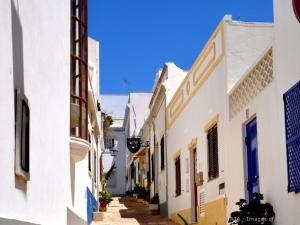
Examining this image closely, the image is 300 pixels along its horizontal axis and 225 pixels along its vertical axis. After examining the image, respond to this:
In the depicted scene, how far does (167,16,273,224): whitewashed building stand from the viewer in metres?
14.4

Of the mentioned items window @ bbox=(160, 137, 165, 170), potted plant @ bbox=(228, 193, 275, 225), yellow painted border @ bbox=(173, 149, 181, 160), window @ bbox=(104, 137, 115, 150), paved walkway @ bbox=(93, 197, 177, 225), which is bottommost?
potted plant @ bbox=(228, 193, 275, 225)

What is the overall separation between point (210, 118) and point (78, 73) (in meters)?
4.59

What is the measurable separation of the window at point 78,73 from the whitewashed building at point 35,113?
57mm

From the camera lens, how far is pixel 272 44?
36.6ft

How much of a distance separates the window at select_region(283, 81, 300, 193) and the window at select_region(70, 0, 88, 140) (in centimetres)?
432

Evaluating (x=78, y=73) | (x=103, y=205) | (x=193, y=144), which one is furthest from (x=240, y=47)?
(x=103, y=205)

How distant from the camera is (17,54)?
661 centimetres

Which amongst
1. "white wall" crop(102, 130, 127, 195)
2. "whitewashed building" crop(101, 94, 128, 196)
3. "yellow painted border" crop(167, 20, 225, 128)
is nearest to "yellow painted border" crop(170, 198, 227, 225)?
"yellow painted border" crop(167, 20, 225, 128)

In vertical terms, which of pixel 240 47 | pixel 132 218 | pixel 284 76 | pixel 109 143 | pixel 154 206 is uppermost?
pixel 109 143

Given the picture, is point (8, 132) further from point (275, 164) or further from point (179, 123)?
point (179, 123)

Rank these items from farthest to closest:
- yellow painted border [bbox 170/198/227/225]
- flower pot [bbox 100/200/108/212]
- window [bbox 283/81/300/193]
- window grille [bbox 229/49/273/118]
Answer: flower pot [bbox 100/200/108/212] → yellow painted border [bbox 170/198/227/225] → window grille [bbox 229/49/273/118] → window [bbox 283/81/300/193]

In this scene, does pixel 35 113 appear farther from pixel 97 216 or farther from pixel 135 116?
pixel 135 116

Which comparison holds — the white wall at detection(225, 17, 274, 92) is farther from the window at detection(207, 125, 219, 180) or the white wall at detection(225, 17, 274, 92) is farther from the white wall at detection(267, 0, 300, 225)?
the white wall at detection(267, 0, 300, 225)

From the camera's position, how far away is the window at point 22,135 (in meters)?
6.66
